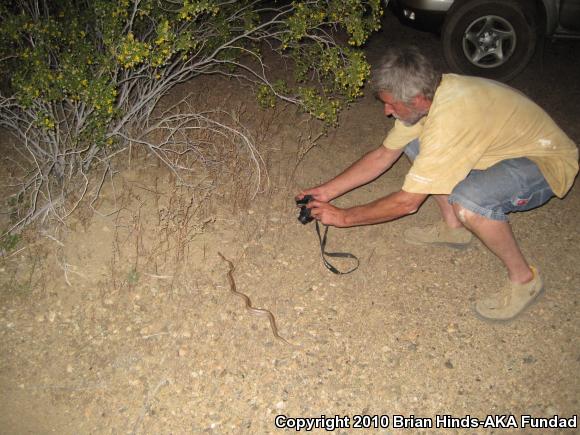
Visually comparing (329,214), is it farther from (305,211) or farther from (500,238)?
(500,238)

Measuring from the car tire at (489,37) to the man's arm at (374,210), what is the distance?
3624 millimetres

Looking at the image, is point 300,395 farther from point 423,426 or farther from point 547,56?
point 547,56

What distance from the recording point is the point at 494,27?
560 cm

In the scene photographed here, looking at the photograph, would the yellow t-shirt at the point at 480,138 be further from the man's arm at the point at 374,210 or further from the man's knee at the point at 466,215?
the man's knee at the point at 466,215

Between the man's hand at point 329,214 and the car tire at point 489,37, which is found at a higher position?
the car tire at point 489,37

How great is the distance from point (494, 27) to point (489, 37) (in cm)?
12

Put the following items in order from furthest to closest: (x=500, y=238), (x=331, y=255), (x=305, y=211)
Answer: (x=331, y=255), (x=305, y=211), (x=500, y=238)

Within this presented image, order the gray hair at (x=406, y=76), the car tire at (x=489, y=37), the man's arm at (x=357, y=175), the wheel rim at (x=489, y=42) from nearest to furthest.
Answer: the gray hair at (x=406, y=76)
the man's arm at (x=357, y=175)
the car tire at (x=489, y=37)
the wheel rim at (x=489, y=42)

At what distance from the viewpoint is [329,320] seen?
312 centimetres

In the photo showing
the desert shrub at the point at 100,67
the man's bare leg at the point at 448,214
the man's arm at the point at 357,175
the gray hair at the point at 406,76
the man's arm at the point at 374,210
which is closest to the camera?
the gray hair at the point at 406,76

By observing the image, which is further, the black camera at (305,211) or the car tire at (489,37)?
the car tire at (489,37)

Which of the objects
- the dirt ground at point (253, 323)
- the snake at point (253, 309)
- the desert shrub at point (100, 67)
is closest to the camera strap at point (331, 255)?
the dirt ground at point (253, 323)

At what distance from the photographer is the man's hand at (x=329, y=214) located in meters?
3.02

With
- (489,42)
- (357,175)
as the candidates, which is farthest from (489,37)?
(357,175)
